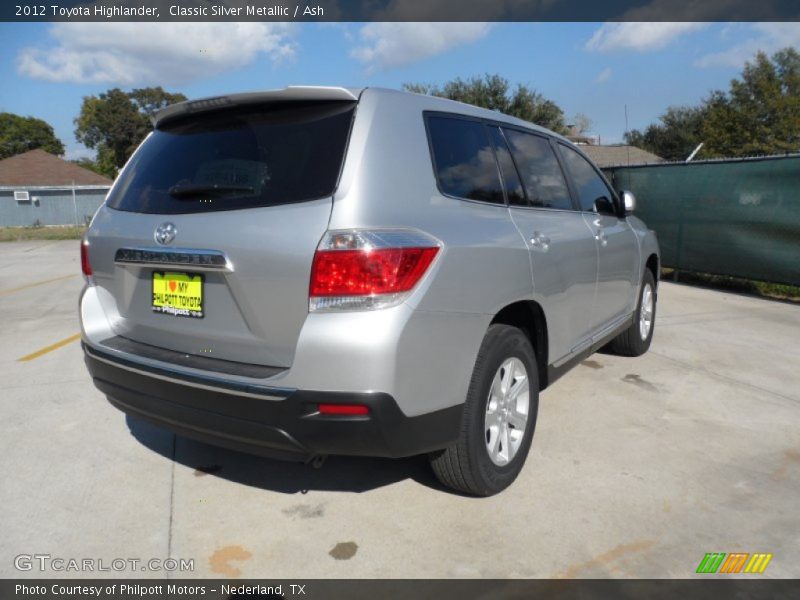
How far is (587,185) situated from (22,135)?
82.0 metres

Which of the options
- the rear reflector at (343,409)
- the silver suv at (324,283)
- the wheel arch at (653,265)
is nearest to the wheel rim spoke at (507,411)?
the silver suv at (324,283)

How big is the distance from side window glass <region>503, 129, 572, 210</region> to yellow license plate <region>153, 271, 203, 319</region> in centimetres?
188

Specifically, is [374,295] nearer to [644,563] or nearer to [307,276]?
[307,276]

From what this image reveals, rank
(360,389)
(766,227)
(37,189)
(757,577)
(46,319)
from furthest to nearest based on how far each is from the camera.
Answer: (37,189) < (766,227) < (46,319) < (757,577) < (360,389)

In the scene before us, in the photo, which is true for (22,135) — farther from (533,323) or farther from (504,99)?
(533,323)

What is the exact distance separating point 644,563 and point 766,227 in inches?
292

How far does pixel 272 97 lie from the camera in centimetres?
257

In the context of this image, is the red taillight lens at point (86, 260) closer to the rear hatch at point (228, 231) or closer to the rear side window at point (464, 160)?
the rear hatch at point (228, 231)

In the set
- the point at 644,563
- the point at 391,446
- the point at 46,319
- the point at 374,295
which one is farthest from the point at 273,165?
the point at 46,319

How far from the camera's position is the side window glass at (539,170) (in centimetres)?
351

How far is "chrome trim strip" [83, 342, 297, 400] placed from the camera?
2.31 meters

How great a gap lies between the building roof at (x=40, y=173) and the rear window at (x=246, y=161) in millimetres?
43006

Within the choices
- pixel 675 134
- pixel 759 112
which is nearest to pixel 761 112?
pixel 759 112

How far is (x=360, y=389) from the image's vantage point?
2.24 m
